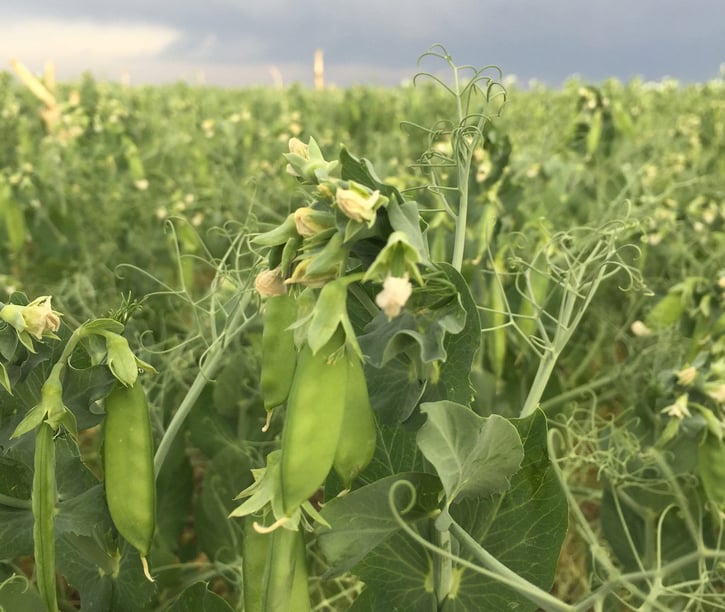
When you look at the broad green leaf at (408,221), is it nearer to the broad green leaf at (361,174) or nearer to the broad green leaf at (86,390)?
the broad green leaf at (361,174)

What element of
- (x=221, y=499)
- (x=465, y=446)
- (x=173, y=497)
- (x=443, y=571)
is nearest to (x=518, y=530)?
(x=443, y=571)

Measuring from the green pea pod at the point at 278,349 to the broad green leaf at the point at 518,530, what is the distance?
226 mm

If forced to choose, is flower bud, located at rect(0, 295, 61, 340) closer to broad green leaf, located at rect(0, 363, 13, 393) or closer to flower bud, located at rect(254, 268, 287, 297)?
broad green leaf, located at rect(0, 363, 13, 393)

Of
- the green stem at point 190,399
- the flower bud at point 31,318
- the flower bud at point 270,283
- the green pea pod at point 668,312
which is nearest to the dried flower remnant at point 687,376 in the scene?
the green pea pod at point 668,312

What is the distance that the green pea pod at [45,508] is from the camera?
0.61 meters

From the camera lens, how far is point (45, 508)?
2.03 ft

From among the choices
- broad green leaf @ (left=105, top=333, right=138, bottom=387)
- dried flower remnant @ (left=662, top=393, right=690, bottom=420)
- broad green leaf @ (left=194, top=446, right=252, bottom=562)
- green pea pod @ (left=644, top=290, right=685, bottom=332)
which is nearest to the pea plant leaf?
broad green leaf @ (left=105, top=333, right=138, bottom=387)

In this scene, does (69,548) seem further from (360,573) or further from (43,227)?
(43,227)

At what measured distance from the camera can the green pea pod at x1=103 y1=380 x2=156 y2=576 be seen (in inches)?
25.6

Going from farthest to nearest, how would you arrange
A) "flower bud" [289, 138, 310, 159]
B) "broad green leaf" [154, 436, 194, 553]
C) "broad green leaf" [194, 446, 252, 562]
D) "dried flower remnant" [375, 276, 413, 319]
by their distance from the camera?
"broad green leaf" [154, 436, 194, 553] < "broad green leaf" [194, 446, 252, 562] < "flower bud" [289, 138, 310, 159] < "dried flower remnant" [375, 276, 413, 319]

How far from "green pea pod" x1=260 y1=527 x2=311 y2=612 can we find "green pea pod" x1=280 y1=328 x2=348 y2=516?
5 centimetres

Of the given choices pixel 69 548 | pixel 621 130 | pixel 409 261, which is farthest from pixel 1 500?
pixel 621 130

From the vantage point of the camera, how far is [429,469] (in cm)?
70

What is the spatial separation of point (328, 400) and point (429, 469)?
0.73ft
